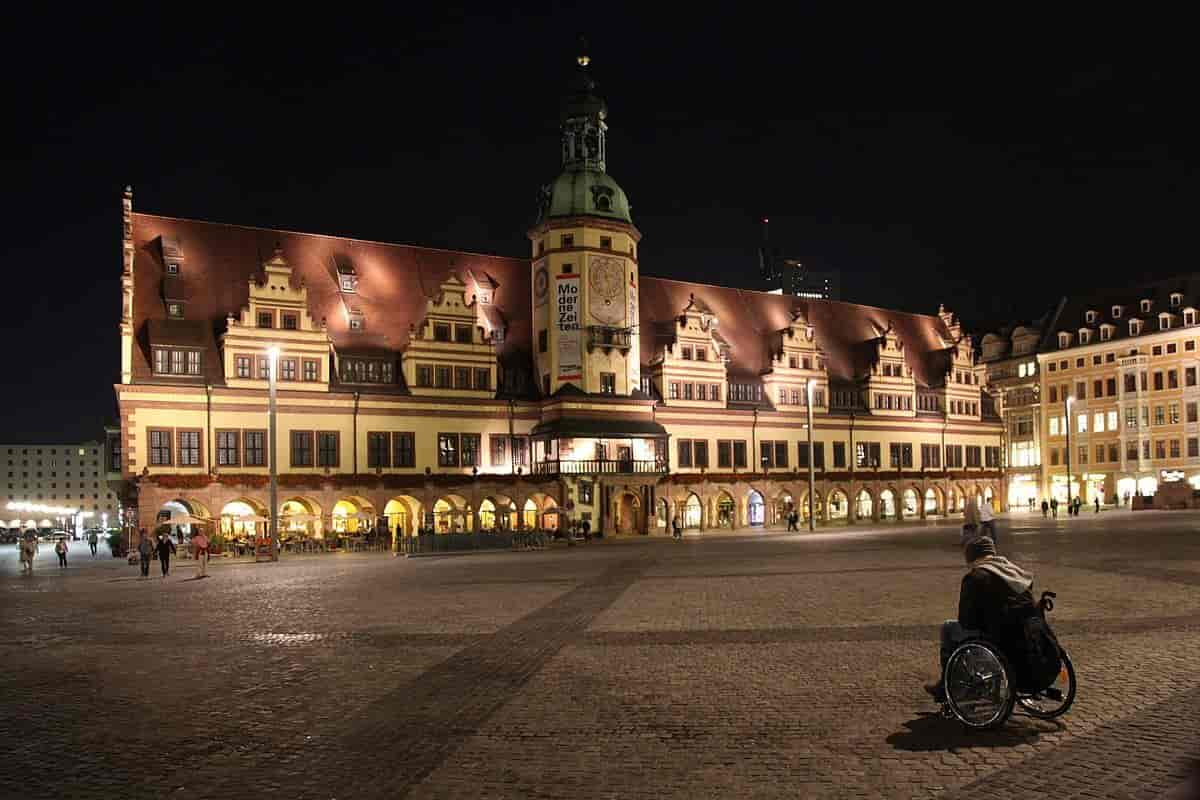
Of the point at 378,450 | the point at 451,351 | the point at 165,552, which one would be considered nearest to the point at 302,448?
the point at 378,450

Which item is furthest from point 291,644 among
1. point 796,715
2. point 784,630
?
point 796,715

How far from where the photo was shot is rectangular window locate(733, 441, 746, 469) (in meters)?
71.3

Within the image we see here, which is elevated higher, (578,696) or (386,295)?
(386,295)

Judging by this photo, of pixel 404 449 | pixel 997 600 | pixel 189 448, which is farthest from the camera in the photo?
pixel 404 449

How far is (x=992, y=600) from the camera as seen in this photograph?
977 centimetres

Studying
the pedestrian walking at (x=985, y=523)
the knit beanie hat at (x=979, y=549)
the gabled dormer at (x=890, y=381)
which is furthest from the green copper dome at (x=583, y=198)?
the knit beanie hat at (x=979, y=549)

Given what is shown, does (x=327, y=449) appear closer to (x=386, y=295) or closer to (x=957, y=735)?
(x=386, y=295)

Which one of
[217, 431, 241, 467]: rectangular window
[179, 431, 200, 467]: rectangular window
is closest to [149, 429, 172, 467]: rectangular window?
[179, 431, 200, 467]: rectangular window

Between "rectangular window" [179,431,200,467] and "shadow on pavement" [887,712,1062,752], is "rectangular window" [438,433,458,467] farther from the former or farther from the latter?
"shadow on pavement" [887,712,1062,752]

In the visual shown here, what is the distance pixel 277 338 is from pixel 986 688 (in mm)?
49995

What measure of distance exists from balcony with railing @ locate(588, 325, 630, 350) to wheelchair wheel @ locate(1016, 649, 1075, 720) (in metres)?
52.8

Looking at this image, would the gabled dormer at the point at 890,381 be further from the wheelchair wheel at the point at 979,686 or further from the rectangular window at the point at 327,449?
the wheelchair wheel at the point at 979,686

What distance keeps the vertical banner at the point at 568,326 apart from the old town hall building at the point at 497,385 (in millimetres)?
125

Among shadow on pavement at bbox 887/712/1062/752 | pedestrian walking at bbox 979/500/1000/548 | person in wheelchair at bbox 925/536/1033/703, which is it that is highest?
pedestrian walking at bbox 979/500/1000/548
